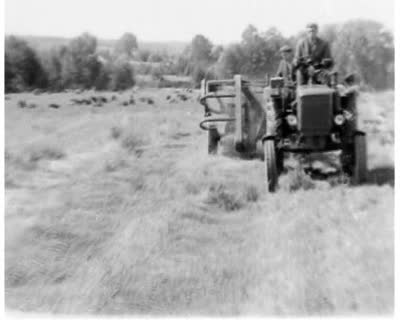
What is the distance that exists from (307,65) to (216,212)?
2317 mm

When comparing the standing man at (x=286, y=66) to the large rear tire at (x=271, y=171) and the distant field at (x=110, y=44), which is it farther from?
the distant field at (x=110, y=44)

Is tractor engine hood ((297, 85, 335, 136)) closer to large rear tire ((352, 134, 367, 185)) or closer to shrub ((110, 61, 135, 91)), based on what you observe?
large rear tire ((352, 134, 367, 185))

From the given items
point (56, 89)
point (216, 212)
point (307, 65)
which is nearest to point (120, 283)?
point (216, 212)

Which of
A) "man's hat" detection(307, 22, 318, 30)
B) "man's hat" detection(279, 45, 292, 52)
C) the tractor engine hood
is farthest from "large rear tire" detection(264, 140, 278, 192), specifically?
"man's hat" detection(307, 22, 318, 30)

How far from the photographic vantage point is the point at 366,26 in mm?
5695

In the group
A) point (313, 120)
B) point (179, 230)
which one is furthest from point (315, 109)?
point (179, 230)

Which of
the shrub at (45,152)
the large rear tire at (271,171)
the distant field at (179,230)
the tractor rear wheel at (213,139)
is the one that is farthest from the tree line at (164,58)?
the tractor rear wheel at (213,139)

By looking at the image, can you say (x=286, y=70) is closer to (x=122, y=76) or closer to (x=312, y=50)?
A: (x=312, y=50)

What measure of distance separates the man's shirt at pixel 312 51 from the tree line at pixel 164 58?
0.12m

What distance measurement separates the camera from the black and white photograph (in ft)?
15.5

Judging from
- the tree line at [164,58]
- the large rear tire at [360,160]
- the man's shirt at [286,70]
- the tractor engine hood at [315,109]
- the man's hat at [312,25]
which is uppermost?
the man's hat at [312,25]

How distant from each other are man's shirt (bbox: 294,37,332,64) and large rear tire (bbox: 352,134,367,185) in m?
1.03

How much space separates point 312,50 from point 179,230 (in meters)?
2.90

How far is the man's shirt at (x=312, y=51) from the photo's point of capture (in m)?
7.14
